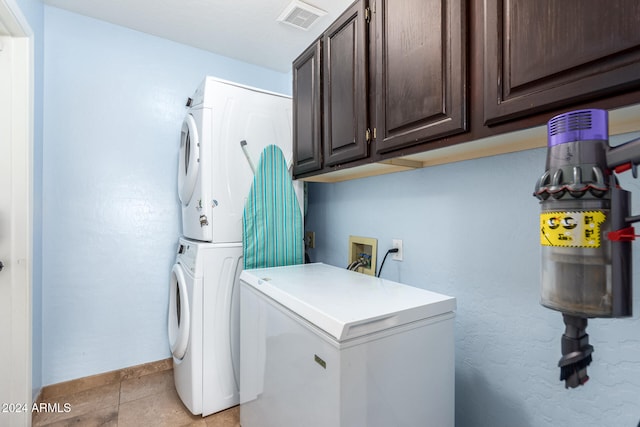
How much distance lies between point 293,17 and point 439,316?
2.01 meters

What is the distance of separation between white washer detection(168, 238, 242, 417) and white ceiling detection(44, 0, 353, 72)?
4.98ft

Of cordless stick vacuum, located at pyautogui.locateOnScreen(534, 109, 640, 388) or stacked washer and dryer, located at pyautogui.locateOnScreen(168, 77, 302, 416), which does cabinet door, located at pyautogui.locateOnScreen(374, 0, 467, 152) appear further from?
stacked washer and dryer, located at pyautogui.locateOnScreen(168, 77, 302, 416)

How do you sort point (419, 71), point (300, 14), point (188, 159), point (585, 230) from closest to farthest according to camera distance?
point (585, 230), point (419, 71), point (300, 14), point (188, 159)

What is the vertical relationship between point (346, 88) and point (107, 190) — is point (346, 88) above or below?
above

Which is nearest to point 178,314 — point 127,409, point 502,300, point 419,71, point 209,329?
point 209,329

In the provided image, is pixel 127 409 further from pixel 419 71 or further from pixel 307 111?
pixel 419 71

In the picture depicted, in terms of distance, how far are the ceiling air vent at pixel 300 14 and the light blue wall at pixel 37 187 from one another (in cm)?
142

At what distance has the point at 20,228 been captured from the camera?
156 cm

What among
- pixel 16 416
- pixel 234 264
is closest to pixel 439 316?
pixel 234 264

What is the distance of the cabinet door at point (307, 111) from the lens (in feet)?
5.24

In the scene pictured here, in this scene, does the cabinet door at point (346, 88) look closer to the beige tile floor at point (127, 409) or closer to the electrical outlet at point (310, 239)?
the electrical outlet at point (310, 239)

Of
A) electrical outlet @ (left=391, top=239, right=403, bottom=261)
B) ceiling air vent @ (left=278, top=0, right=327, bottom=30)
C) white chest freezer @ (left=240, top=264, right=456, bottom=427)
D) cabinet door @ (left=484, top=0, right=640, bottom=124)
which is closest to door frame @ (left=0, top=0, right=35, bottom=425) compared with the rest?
white chest freezer @ (left=240, top=264, right=456, bottom=427)

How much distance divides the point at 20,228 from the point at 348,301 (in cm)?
177

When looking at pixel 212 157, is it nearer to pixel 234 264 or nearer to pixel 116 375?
pixel 234 264
